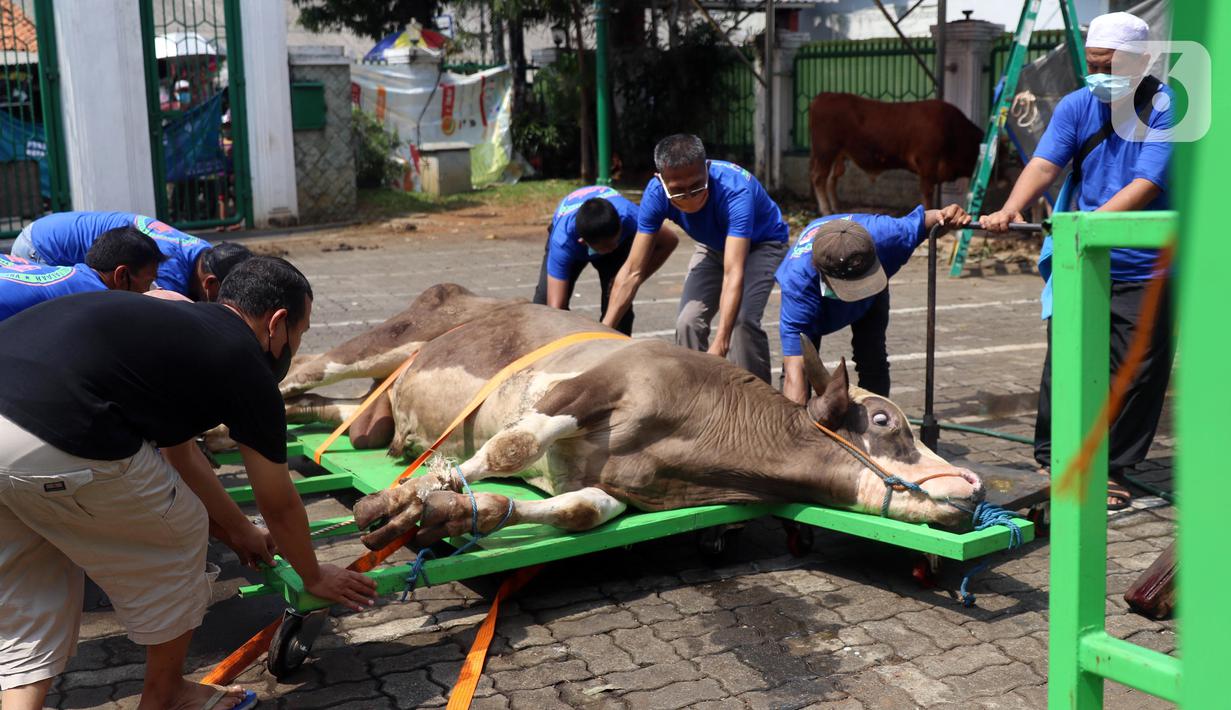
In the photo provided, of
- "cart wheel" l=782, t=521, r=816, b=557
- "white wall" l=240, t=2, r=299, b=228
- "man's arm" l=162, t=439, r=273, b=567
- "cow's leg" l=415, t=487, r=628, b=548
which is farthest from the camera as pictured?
"white wall" l=240, t=2, r=299, b=228

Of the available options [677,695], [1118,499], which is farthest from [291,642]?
[1118,499]

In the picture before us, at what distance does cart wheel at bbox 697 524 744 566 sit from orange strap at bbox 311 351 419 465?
183 centimetres

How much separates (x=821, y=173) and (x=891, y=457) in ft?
37.8

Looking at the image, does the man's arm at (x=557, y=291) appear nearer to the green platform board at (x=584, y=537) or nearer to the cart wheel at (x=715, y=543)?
the green platform board at (x=584, y=537)

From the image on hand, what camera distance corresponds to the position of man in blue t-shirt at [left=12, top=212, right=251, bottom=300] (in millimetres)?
5703

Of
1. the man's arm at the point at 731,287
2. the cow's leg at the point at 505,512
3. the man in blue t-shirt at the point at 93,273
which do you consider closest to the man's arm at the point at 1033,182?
the man's arm at the point at 731,287

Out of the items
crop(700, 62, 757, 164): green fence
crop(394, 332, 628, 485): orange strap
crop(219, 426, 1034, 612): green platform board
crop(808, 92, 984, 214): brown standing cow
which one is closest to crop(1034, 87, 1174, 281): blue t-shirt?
crop(219, 426, 1034, 612): green platform board

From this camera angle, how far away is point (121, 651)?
398 cm

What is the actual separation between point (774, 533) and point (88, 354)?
2962 mm

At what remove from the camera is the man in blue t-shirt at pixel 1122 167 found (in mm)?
5113

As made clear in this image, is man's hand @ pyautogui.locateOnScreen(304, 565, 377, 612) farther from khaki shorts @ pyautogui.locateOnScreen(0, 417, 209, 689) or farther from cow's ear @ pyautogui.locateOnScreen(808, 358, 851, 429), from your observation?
cow's ear @ pyautogui.locateOnScreen(808, 358, 851, 429)

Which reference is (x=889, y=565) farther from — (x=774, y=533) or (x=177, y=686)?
(x=177, y=686)

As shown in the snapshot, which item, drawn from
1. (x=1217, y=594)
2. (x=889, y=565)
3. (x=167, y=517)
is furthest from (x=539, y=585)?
(x=1217, y=594)

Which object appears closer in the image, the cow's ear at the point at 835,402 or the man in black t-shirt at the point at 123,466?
the man in black t-shirt at the point at 123,466
